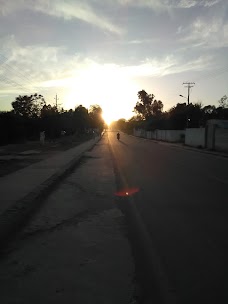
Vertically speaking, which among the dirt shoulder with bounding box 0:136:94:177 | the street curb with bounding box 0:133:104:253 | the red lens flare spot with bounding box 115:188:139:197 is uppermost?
the street curb with bounding box 0:133:104:253

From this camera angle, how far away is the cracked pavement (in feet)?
16.6

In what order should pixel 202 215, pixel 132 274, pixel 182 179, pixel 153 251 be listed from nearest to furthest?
pixel 132 274
pixel 153 251
pixel 202 215
pixel 182 179

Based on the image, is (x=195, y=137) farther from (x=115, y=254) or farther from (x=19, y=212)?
(x=115, y=254)

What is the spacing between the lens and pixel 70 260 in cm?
640

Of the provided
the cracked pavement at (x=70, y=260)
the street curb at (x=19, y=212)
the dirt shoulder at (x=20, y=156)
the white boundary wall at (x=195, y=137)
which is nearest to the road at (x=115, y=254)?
the cracked pavement at (x=70, y=260)

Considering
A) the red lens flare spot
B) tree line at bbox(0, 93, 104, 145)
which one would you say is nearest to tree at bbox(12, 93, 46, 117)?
tree line at bbox(0, 93, 104, 145)

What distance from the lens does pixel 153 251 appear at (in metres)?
6.79

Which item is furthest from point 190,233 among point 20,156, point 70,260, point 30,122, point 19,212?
point 30,122

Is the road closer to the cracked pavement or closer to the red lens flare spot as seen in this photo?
the cracked pavement

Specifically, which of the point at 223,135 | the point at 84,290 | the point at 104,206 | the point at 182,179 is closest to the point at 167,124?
the point at 223,135

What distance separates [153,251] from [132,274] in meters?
1.10

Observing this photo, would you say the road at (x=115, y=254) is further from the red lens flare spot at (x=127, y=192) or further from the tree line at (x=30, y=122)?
the tree line at (x=30, y=122)

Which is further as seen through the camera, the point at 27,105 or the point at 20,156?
the point at 27,105

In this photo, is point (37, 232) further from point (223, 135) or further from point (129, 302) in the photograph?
point (223, 135)
